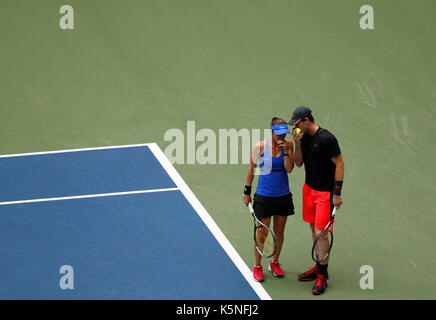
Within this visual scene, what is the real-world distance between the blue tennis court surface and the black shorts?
85cm

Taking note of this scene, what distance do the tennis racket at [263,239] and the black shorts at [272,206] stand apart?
0.13m

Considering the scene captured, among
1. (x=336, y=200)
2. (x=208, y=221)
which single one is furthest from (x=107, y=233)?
(x=336, y=200)

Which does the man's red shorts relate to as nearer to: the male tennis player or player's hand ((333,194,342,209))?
the male tennis player

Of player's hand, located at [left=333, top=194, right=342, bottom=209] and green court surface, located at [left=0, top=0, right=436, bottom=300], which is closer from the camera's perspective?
player's hand, located at [left=333, top=194, right=342, bottom=209]

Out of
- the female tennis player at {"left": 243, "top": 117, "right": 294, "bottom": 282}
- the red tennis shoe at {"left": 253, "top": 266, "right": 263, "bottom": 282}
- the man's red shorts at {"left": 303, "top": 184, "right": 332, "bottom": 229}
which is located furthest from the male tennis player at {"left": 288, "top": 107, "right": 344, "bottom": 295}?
the red tennis shoe at {"left": 253, "top": 266, "right": 263, "bottom": 282}

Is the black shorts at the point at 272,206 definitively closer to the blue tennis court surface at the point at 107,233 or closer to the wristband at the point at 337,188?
the wristband at the point at 337,188

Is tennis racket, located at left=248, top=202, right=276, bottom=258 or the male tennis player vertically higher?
the male tennis player

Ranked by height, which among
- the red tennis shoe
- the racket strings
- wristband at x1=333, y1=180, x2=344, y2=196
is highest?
wristband at x1=333, y1=180, x2=344, y2=196

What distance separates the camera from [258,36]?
1466cm

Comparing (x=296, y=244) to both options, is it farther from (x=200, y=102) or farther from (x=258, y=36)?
(x=258, y=36)

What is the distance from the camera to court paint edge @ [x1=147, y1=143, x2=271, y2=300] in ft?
26.6

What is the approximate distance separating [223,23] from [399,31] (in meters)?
3.89

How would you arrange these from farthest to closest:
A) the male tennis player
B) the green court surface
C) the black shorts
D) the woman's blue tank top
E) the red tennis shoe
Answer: the green court surface < the red tennis shoe < the black shorts < the woman's blue tank top < the male tennis player

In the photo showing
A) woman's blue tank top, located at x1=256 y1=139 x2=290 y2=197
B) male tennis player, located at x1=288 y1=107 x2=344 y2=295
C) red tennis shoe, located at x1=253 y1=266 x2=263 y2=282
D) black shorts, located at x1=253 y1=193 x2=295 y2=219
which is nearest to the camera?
male tennis player, located at x1=288 y1=107 x2=344 y2=295
